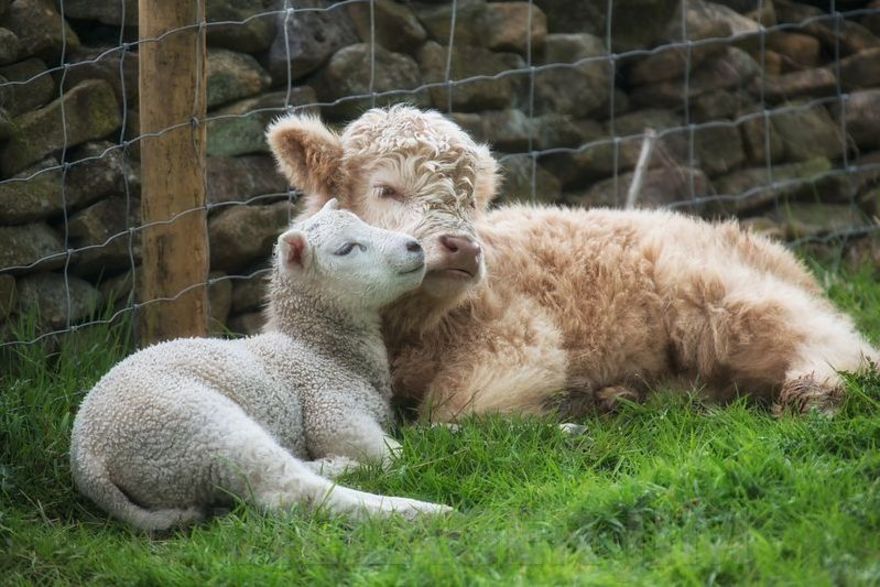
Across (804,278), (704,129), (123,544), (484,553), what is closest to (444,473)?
(484,553)

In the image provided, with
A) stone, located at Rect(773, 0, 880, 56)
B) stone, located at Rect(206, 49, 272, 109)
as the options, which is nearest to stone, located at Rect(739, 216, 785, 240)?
stone, located at Rect(773, 0, 880, 56)

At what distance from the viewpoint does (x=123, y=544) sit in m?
5.05

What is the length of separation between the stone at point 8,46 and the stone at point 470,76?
2.53 metres

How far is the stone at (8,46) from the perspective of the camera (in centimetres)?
664

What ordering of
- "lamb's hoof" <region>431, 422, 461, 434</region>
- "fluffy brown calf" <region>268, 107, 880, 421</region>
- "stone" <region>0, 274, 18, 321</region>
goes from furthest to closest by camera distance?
1. "stone" <region>0, 274, 18, 321</region>
2. "fluffy brown calf" <region>268, 107, 880, 421</region>
3. "lamb's hoof" <region>431, 422, 461, 434</region>

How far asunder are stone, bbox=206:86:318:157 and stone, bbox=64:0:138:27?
0.70m

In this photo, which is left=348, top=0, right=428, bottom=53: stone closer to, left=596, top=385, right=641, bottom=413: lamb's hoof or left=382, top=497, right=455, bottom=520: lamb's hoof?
left=596, top=385, right=641, bottom=413: lamb's hoof

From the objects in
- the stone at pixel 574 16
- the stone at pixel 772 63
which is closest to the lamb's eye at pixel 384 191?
the stone at pixel 574 16

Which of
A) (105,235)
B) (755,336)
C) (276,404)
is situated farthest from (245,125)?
(755,336)

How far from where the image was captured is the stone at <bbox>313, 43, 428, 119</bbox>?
782 cm

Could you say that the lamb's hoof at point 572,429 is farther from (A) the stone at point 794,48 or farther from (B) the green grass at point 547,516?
(A) the stone at point 794,48

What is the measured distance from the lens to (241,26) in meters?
7.52

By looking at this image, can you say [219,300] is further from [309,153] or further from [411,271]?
[411,271]

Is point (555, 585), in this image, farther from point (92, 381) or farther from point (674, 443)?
point (92, 381)
